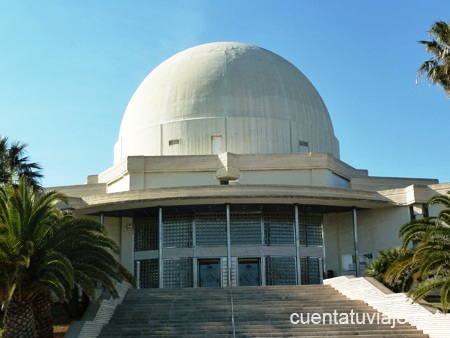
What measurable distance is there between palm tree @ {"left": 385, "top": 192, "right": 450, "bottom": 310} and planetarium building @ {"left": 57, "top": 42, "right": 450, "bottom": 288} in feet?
29.0

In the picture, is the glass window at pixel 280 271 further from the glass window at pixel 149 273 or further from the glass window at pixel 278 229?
the glass window at pixel 149 273

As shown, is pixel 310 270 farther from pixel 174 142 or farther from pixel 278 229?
pixel 174 142

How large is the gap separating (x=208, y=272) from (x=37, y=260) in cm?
1415

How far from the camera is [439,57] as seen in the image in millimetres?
24766

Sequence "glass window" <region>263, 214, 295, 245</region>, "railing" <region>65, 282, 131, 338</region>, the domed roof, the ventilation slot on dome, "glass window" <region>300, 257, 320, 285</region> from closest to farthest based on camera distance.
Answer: "railing" <region>65, 282, 131, 338</region>, "glass window" <region>263, 214, 295, 245</region>, "glass window" <region>300, 257, 320, 285</region>, the domed roof, the ventilation slot on dome

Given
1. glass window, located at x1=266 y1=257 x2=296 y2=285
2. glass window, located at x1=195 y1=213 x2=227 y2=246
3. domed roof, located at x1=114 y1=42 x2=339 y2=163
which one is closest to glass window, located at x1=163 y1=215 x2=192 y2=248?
glass window, located at x1=195 y1=213 x2=227 y2=246

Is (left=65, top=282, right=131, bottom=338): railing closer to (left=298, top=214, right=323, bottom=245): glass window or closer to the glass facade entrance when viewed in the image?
the glass facade entrance

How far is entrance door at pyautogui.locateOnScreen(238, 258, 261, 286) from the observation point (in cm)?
3175

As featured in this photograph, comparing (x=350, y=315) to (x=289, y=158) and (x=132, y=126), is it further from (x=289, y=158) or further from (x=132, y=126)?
(x=132, y=126)

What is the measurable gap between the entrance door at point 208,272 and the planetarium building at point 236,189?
0.05 m

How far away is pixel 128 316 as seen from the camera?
22031mm

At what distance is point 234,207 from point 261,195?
7.25 ft

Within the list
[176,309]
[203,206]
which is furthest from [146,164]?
[176,309]

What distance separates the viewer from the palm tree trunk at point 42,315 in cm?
2017
